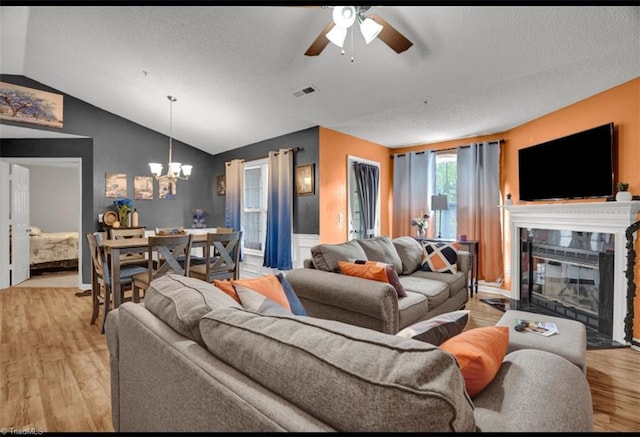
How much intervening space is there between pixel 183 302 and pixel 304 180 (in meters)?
3.45

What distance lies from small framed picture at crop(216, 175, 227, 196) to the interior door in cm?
316

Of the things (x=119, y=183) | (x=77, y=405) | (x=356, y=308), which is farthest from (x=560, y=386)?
(x=119, y=183)

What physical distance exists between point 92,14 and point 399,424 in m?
3.89

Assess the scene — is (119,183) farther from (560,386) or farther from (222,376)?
(560,386)

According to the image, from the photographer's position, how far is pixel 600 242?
303 centimetres

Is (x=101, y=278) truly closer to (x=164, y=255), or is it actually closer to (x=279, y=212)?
(x=164, y=255)

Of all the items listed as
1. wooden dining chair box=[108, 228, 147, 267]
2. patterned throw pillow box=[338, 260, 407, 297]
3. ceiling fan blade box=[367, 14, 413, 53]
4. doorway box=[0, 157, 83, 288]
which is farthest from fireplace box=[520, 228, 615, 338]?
doorway box=[0, 157, 83, 288]

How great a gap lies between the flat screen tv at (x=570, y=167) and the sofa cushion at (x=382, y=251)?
2.02 meters

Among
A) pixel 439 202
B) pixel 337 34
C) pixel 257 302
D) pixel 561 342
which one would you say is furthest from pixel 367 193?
pixel 257 302

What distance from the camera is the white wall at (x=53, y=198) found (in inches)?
277

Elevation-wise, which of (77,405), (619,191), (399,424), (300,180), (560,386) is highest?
(300,180)

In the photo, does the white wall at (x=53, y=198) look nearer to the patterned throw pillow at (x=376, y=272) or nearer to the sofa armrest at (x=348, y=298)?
the sofa armrest at (x=348, y=298)

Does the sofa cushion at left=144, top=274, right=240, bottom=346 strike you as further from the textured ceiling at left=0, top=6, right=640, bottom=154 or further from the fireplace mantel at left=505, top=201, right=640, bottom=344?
the fireplace mantel at left=505, top=201, right=640, bottom=344

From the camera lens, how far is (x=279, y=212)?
183 inches
